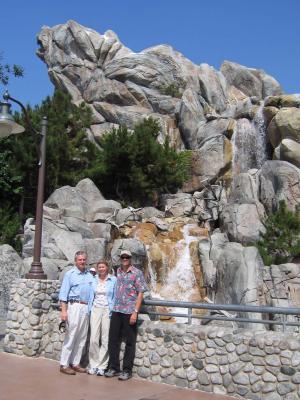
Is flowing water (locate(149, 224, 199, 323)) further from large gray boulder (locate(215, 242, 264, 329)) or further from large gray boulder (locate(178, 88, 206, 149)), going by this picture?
large gray boulder (locate(178, 88, 206, 149))

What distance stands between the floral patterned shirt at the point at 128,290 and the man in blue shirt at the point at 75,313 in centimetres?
64

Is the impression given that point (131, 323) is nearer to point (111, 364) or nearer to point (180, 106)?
point (111, 364)

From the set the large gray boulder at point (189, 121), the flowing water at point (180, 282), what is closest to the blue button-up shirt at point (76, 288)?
the flowing water at point (180, 282)

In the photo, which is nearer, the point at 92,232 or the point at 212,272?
the point at 212,272

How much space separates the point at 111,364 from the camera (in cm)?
773

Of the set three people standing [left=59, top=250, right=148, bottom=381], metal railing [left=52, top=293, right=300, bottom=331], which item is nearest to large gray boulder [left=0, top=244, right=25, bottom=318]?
three people standing [left=59, top=250, right=148, bottom=381]

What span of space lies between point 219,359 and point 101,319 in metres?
1.97

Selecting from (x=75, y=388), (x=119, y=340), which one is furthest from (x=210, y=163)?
(x=75, y=388)

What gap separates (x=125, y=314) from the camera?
7.58 metres

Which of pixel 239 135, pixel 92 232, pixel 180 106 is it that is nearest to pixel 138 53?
pixel 180 106

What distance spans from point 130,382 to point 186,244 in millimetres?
13264

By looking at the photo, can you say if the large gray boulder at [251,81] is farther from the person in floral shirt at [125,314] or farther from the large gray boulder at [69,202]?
the person in floral shirt at [125,314]

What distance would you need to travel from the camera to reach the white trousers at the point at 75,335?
25.9 feet

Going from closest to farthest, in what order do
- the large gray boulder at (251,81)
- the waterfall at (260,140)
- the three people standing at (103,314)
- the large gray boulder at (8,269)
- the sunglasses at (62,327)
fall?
1. the three people standing at (103,314)
2. the sunglasses at (62,327)
3. the large gray boulder at (8,269)
4. the waterfall at (260,140)
5. the large gray boulder at (251,81)
